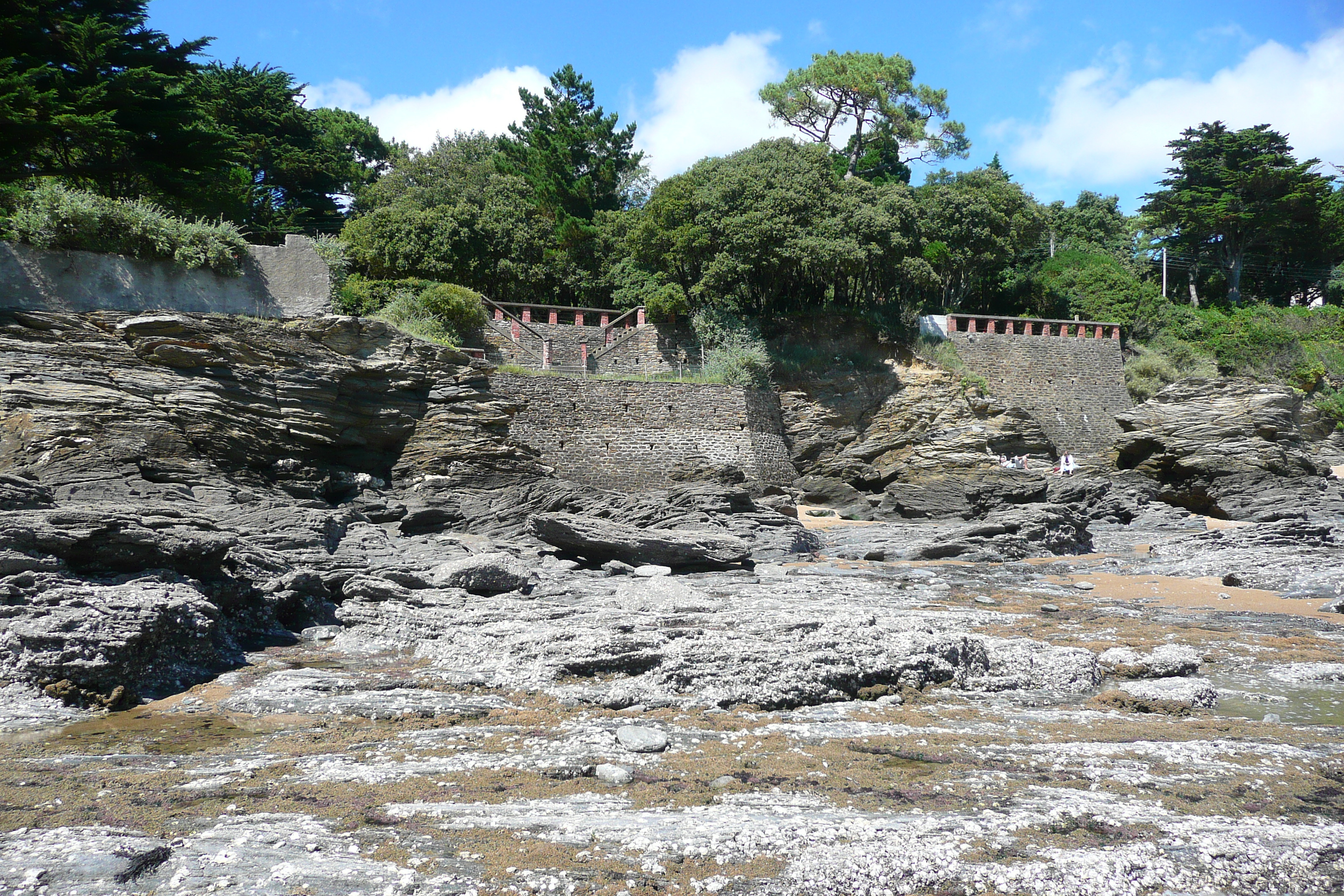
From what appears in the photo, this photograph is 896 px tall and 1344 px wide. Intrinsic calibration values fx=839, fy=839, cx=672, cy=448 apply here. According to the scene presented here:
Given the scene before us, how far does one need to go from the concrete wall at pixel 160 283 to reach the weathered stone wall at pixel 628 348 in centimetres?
861

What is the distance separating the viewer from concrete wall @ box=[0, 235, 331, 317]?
Result: 1534 cm

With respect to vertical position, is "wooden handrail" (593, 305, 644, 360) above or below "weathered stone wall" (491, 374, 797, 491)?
above

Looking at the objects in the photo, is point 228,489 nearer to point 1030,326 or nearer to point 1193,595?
point 1193,595

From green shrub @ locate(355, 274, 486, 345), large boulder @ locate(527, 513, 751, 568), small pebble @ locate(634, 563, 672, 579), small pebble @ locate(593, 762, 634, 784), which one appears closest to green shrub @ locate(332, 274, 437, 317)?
green shrub @ locate(355, 274, 486, 345)

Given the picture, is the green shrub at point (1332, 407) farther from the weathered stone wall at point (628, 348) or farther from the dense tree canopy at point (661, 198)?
the weathered stone wall at point (628, 348)

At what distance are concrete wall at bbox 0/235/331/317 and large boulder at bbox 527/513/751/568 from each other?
330 inches

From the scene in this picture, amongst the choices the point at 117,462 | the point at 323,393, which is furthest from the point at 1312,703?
the point at 323,393

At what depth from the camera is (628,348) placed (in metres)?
27.5

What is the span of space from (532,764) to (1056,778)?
107 inches

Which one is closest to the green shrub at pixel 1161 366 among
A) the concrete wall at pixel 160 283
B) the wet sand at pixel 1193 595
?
the wet sand at pixel 1193 595

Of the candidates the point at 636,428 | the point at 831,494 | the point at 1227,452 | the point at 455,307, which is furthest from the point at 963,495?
the point at 455,307

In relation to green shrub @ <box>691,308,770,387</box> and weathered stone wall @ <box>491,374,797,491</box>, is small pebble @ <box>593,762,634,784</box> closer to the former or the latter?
weathered stone wall @ <box>491,374,797,491</box>

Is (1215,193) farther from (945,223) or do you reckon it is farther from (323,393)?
(323,393)

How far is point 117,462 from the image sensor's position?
41.3 ft
